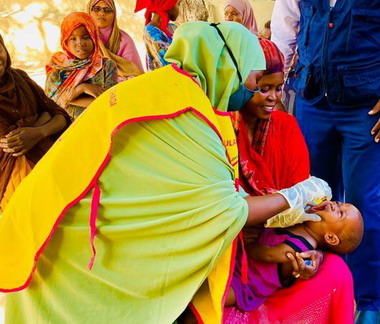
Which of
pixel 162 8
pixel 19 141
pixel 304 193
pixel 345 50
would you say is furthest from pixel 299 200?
pixel 162 8

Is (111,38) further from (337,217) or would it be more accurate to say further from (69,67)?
(337,217)

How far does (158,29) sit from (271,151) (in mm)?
1673

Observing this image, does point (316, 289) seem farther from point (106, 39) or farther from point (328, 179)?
point (106, 39)

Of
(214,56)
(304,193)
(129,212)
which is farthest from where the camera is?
(304,193)

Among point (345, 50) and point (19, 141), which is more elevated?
point (345, 50)

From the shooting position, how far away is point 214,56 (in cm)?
154

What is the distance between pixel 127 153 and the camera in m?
1.39

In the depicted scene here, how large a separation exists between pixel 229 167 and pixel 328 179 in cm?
114

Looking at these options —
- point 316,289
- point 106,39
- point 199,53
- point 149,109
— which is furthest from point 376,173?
point 106,39

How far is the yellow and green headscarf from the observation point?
1.54 m

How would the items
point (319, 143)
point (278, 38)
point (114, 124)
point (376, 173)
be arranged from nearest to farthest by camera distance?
point (114, 124) < point (376, 173) < point (319, 143) < point (278, 38)

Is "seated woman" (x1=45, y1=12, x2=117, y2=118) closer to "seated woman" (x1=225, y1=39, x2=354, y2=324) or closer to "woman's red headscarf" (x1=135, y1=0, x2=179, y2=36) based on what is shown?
"woman's red headscarf" (x1=135, y1=0, x2=179, y2=36)

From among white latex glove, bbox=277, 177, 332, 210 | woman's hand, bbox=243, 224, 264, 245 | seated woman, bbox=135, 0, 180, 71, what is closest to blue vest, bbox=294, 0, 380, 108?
white latex glove, bbox=277, 177, 332, 210

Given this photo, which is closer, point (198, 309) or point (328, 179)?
point (198, 309)
